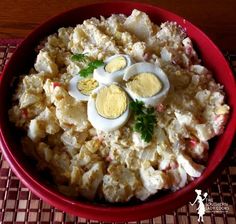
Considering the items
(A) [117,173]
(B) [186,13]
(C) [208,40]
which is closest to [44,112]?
(A) [117,173]

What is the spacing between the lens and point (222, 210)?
1.44m

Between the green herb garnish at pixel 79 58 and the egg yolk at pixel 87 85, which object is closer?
the egg yolk at pixel 87 85

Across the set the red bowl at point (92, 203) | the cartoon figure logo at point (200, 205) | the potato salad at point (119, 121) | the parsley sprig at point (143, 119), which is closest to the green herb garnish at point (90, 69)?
the potato salad at point (119, 121)

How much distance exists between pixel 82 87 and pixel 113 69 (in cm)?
13

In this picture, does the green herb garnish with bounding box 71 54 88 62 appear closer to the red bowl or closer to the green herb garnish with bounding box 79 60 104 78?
the green herb garnish with bounding box 79 60 104 78

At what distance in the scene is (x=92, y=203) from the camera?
132cm

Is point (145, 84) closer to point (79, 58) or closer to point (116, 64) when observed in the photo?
point (116, 64)

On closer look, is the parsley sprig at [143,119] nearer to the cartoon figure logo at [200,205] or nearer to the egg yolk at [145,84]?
the egg yolk at [145,84]

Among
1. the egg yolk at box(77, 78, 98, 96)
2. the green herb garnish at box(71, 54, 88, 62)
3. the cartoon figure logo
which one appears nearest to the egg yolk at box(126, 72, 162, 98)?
the egg yolk at box(77, 78, 98, 96)

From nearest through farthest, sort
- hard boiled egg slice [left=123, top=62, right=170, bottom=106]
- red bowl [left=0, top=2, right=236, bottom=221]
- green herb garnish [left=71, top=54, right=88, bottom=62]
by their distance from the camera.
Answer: red bowl [left=0, top=2, right=236, bottom=221] → hard boiled egg slice [left=123, top=62, right=170, bottom=106] → green herb garnish [left=71, top=54, right=88, bottom=62]

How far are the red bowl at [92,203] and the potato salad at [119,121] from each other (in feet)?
0.12

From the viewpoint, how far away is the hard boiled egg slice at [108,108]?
4.35ft

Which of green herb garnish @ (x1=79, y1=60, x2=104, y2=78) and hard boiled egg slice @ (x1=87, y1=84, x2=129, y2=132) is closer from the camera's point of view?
hard boiled egg slice @ (x1=87, y1=84, x2=129, y2=132)

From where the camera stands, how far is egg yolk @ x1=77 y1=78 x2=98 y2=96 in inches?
56.2
